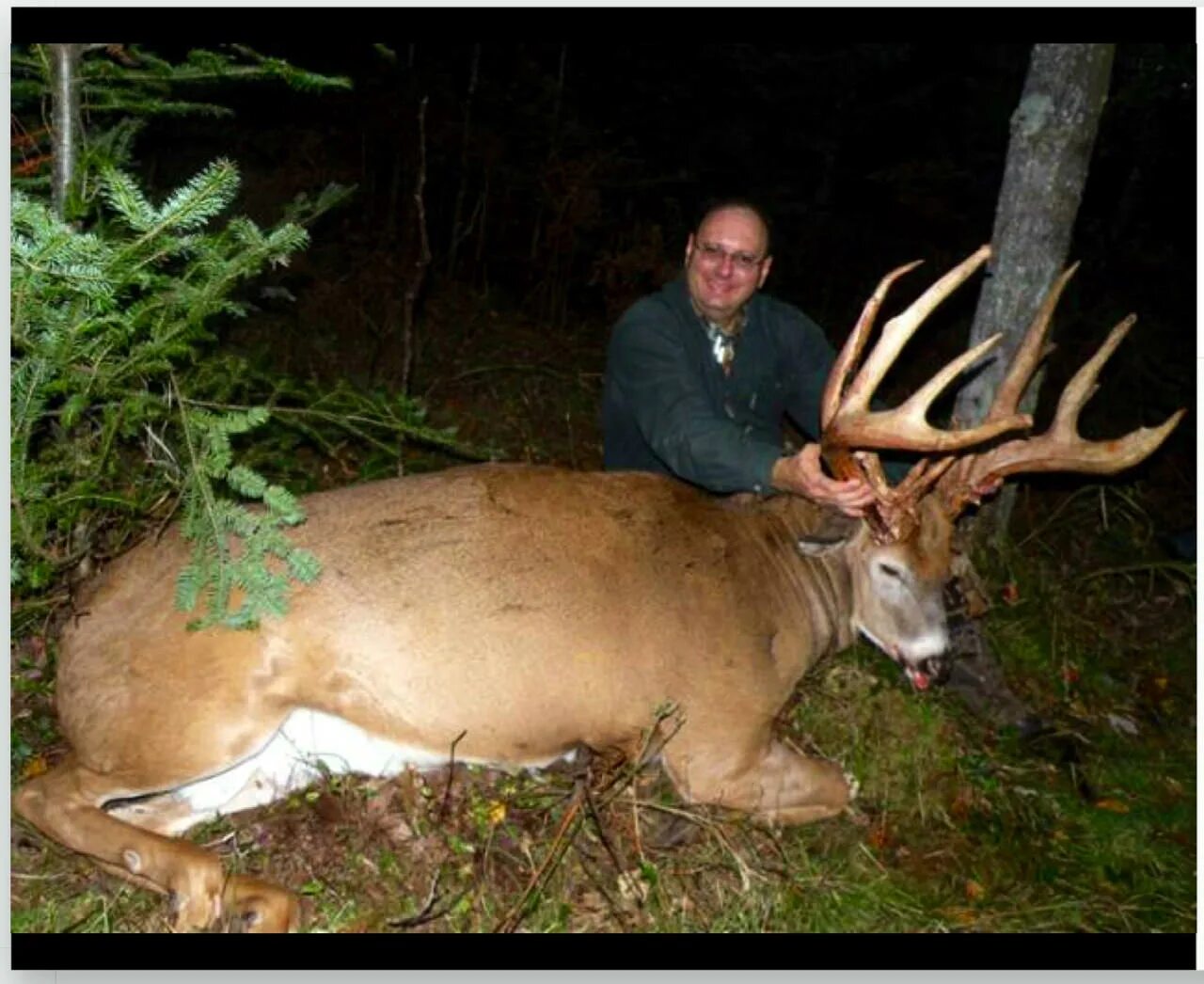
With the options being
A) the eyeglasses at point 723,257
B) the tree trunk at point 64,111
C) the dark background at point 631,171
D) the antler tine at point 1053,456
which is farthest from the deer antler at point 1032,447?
the tree trunk at point 64,111

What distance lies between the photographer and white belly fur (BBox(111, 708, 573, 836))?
397cm

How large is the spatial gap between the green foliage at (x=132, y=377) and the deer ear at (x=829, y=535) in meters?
2.26

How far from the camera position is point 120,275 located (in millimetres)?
3020

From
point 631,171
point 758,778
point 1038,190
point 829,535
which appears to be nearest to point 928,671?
point 829,535

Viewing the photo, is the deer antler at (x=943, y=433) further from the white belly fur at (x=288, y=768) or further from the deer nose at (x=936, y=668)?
the white belly fur at (x=288, y=768)

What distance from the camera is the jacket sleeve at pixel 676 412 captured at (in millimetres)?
4637

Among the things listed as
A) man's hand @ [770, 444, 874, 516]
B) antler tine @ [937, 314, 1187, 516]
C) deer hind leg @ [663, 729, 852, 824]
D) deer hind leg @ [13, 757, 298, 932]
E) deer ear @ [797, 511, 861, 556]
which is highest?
antler tine @ [937, 314, 1187, 516]

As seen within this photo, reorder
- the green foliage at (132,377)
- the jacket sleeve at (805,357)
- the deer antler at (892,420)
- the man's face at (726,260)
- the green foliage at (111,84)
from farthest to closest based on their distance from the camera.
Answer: the jacket sleeve at (805,357)
the man's face at (726,260)
the deer antler at (892,420)
the green foliage at (111,84)
the green foliage at (132,377)

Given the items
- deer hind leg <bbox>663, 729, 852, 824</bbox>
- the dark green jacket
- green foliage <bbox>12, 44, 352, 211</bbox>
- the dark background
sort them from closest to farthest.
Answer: green foliage <bbox>12, 44, 352, 211</bbox>
deer hind leg <bbox>663, 729, 852, 824</bbox>
the dark background
the dark green jacket

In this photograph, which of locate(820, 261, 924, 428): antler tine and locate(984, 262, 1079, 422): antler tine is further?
locate(984, 262, 1079, 422): antler tine

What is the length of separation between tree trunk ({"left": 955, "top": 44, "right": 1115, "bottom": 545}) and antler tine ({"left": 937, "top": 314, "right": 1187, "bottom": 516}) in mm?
1235

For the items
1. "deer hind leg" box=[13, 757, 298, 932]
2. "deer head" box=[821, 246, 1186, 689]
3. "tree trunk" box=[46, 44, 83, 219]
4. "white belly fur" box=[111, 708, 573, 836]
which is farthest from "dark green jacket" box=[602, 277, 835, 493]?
"tree trunk" box=[46, 44, 83, 219]

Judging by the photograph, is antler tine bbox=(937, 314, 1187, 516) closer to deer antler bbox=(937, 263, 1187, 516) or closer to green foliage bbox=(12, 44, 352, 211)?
deer antler bbox=(937, 263, 1187, 516)

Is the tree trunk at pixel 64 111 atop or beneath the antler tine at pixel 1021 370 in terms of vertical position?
atop
